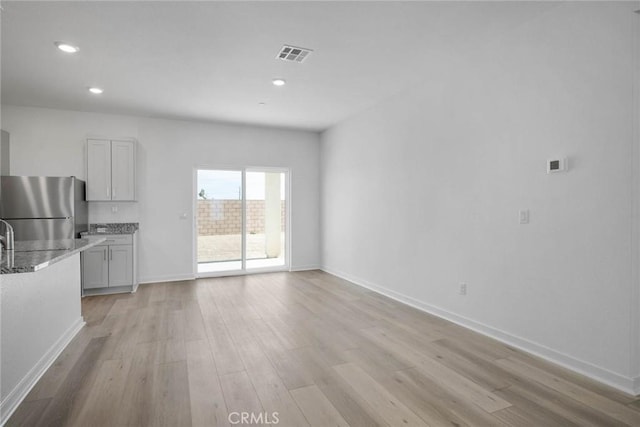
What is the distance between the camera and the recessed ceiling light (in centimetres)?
324

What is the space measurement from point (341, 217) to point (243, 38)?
12.5 ft

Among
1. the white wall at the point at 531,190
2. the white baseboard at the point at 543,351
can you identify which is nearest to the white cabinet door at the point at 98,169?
the white wall at the point at 531,190

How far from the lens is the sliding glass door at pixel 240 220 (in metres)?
6.32

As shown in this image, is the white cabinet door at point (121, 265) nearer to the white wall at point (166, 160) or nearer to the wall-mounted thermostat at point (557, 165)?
the white wall at point (166, 160)

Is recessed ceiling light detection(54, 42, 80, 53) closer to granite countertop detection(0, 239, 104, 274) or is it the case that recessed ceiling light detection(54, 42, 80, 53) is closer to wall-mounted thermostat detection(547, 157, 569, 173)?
granite countertop detection(0, 239, 104, 274)

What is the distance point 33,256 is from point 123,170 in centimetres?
354

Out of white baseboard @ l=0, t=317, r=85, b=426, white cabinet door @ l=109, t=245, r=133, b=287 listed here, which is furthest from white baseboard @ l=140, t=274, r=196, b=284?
white baseboard @ l=0, t=317, r=85, b=426

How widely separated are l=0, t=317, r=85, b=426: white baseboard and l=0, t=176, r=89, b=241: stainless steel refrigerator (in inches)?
78.0

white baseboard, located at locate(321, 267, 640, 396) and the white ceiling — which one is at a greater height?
the white ceiling

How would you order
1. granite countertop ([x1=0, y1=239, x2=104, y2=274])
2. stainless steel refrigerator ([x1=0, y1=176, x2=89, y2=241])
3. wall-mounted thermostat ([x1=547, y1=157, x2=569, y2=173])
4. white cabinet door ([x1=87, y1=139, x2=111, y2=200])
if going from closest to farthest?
granite countertop ([x1=0, y1=239, x2=104, y2=274])
wall-mounted thermostat ([x1=547, y1=157, x2=569, y2=173])
stainless steel refrigerator ([x1=0, y1=176, x2=89, y2=241])
white cabinet door ([x1=87, y1=139, x2=111, y2=200])

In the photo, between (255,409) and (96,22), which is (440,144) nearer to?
(255,409)

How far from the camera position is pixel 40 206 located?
15.4 ft

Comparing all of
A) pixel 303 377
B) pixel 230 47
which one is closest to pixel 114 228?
pixel 230 47

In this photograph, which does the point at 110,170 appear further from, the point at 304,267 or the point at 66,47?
the point at 304,267
